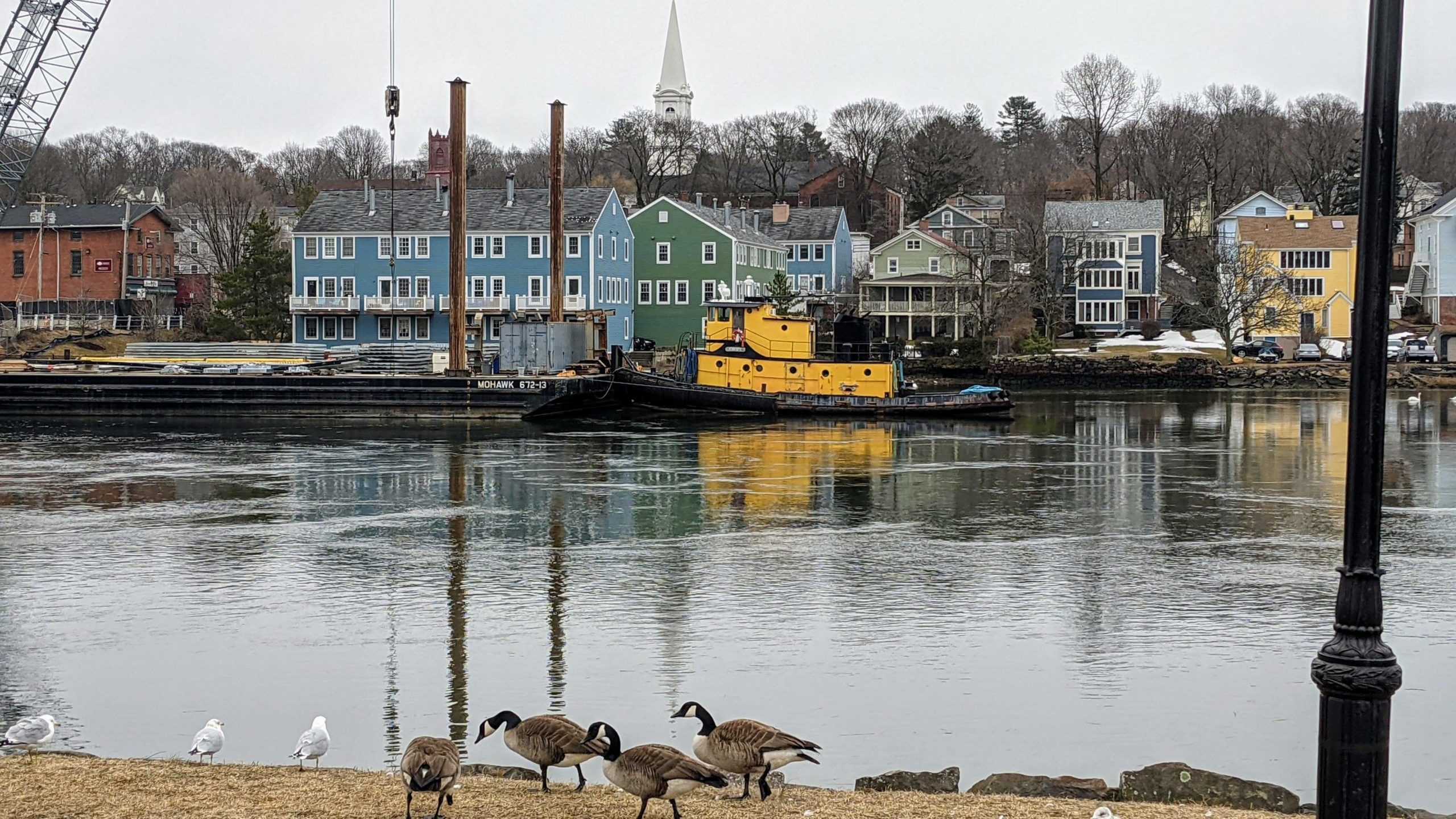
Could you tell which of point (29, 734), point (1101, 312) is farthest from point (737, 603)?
point (1101, 312)

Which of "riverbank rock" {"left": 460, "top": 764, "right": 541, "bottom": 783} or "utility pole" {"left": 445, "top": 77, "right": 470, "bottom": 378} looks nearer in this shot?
"riverbank rock" {"left": 460, "top": 764, "right": 541, "bottom": 783}

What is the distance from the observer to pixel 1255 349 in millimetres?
64062

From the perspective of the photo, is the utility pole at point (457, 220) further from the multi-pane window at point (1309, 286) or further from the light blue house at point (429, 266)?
the multi-pane window at point (1309, 286)

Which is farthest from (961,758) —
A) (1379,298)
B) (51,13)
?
(51,13)

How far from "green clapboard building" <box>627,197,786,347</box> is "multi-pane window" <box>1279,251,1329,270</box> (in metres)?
26.2

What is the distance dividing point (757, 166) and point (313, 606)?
91479mm

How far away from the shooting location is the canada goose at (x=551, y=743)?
796 centimetres

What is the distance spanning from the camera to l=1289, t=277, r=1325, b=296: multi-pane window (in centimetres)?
6919

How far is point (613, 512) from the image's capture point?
23609 millimetres

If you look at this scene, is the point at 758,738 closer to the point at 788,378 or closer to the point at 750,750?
the point at 750,750

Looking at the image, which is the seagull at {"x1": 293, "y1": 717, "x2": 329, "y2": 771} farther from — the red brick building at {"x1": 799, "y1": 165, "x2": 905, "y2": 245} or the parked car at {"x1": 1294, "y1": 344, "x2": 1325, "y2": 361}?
the red brick building at {"x1": 799, "y1": 165, "x2": 905, "y2": 245}

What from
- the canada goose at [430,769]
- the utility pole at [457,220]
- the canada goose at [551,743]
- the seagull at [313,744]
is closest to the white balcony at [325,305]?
the utility pole at [457,220]

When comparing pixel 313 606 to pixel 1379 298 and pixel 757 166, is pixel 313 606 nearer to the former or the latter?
pixel 1379 298

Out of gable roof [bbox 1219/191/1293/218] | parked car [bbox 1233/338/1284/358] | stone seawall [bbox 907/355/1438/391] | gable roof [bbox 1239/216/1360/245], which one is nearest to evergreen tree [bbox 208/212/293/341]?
stone seawall [bbox 907/355/1438/391]
